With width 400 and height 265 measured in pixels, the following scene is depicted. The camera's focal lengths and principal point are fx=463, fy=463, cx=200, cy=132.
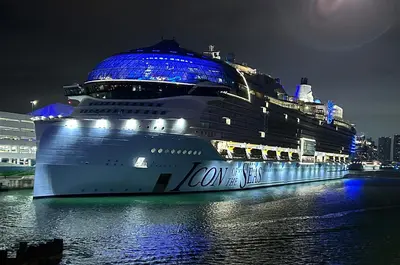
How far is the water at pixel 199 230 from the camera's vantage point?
22.2 meters

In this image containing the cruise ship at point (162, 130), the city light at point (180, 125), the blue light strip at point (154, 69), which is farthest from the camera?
the blue light strip at point (154, 69)

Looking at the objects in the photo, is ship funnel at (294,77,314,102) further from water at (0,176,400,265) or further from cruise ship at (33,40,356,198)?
water at (0,176,400,265)

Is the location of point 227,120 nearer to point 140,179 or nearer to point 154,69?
point 154,69

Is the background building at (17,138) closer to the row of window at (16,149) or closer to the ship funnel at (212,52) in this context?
the row of window at (16,149)

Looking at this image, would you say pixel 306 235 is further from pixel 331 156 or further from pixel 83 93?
pixel 331 156

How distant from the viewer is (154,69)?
48719 millimetres

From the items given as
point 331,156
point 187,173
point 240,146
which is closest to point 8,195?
point 187,173

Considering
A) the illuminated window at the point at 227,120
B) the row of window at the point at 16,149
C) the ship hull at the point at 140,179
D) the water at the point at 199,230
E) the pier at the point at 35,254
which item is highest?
the illuminated window at the point at 227,120

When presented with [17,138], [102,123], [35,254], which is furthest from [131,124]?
[17,138]

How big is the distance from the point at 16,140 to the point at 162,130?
5820 cm

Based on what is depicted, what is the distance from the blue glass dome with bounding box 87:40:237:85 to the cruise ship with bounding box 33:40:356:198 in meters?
0.12

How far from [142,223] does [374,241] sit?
46.5 ft

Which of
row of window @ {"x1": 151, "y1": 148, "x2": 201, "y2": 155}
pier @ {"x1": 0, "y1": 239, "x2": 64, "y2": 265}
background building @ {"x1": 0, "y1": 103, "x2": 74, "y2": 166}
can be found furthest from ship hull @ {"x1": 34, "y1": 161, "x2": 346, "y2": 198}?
background building @ {"x1": 0, "y1": 103, "x2": 74, "y2": 166}

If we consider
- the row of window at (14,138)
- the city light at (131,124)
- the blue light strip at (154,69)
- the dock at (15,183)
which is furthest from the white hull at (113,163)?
the row of window at (14,138)
